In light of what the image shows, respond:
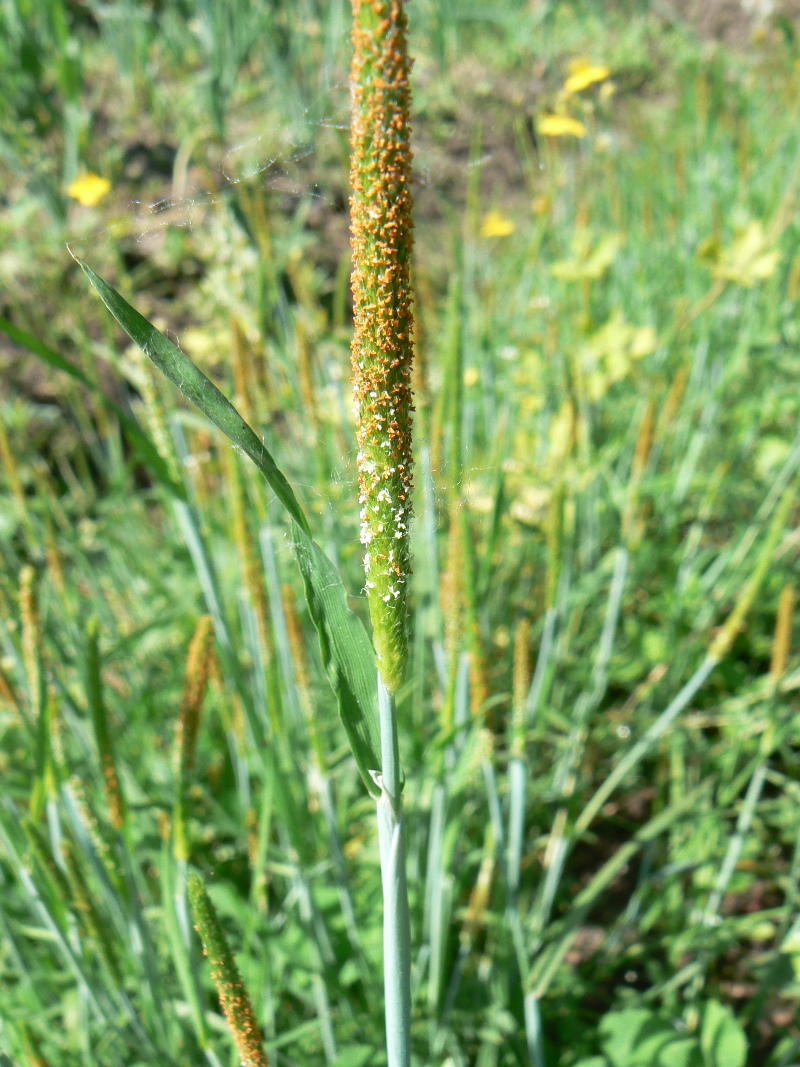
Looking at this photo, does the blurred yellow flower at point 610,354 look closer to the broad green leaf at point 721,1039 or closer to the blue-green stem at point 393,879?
the broad green leaf at point 721,1039

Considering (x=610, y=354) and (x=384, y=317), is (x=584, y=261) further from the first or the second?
(x=384, y=317)

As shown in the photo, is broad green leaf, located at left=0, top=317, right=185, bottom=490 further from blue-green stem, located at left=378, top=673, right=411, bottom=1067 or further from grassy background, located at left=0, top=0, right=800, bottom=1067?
blue-green stem, located at left=378, top=673, right=411, bottom=1067

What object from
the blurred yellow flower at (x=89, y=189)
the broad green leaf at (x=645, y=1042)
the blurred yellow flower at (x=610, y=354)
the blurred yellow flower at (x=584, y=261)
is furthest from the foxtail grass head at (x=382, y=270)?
the blurred yellow flower at (x=89, y=189)

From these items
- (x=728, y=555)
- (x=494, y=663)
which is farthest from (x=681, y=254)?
(x=494, y=663)

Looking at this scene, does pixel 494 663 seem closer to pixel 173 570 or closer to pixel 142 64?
pixel 173 570

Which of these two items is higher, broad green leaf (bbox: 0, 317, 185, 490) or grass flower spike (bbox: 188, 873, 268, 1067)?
broad green leaf (bbox: 0, 317, 185, 490)

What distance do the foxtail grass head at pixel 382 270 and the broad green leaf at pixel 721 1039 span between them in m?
0.82

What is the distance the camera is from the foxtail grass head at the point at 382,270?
368mm

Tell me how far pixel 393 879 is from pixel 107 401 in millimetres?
418

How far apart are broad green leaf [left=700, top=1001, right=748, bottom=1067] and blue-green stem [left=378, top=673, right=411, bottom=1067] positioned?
0.59 metres

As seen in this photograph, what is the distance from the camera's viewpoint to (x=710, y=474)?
163 centimetres

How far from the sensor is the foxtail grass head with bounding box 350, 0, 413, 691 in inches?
14.5

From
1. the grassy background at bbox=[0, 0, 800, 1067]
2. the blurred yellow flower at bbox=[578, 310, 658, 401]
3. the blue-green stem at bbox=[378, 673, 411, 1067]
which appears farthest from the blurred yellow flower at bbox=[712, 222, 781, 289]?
the blue-green stem at bbox=[378, 673, 411, 1067]

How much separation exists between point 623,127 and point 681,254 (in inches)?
83.1
